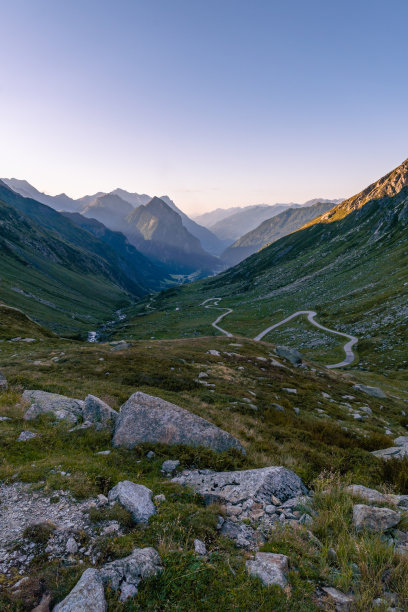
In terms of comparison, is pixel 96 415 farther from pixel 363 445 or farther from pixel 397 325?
pixel 397 325

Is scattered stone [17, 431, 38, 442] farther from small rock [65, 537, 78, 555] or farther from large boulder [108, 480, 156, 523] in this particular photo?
small rock [65, 537, 78, 555]

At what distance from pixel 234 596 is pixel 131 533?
274 centimetres

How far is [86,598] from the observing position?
4.73 meters

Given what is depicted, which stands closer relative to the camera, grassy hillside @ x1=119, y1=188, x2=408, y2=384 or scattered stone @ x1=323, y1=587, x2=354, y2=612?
scattered stone @ x1=323, y1=587, x2=354, y2=612

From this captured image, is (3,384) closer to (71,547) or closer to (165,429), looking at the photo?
(165,429)

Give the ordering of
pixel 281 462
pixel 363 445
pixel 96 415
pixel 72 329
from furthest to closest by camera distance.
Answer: pixel 72 329
pixel 363 445
pixel 96 415
pixel 281 462

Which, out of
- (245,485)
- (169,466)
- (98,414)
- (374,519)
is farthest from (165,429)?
(374,519)

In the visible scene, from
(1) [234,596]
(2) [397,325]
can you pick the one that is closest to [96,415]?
(1) [234,596]

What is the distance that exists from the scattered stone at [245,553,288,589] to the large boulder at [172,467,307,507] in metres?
2.22

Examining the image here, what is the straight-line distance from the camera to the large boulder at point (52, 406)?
12.8m

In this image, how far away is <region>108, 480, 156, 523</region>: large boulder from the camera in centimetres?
716

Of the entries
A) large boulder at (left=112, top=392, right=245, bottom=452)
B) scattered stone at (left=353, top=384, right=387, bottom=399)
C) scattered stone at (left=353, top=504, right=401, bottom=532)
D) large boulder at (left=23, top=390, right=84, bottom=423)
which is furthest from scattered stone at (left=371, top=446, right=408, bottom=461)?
scattered stone at (left=353, top=384, right=387, bottom=399)

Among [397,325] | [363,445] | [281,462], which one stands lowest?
[397,325]

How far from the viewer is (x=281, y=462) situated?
11.1 m
